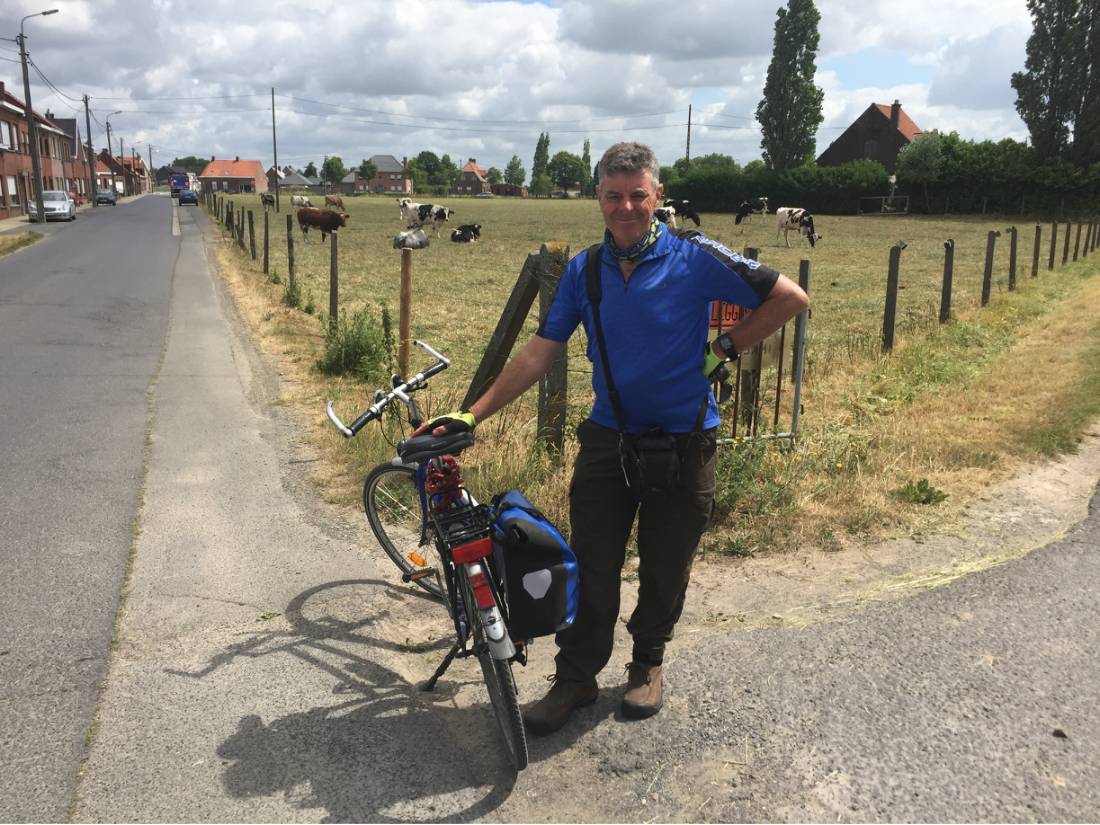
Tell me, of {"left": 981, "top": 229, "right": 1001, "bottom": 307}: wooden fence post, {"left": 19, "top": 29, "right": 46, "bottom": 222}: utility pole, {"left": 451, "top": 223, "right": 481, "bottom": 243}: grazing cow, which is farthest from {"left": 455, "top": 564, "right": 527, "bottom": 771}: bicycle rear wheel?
{"left": 19, "top": 29, "right": 46, "bottom": 222}: utility pole

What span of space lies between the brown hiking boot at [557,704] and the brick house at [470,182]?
180 metres

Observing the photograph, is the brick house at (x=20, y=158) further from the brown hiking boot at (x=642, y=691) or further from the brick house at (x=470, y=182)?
the brick house at (x=470, y=182)

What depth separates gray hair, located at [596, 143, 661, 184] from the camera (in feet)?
9.38

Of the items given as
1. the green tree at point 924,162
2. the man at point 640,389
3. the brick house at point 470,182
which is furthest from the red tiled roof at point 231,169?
the man at point 640,389

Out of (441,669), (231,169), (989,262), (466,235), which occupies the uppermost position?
(231,169)

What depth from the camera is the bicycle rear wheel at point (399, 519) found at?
13.4 feet

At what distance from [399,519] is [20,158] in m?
55.2

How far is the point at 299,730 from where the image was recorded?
302cm

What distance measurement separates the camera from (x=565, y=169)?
17050 centimetres

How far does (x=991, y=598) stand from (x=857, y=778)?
1.62m

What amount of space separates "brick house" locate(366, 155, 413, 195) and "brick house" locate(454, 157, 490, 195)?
1156cm

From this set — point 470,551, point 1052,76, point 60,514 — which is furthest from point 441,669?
point 1052,76

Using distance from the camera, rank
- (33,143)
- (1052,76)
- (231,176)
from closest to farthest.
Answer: (33,143) < (1052,76) < (231,176)

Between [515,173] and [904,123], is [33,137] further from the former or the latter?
[515,173]
